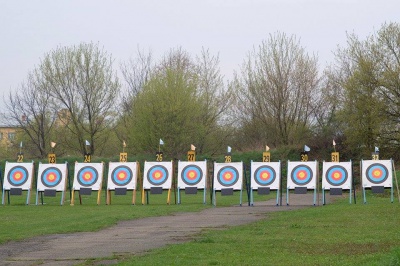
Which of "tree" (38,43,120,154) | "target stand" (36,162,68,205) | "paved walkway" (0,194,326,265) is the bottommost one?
"paved walkway" (0,194,326,265)

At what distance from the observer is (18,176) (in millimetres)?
33375

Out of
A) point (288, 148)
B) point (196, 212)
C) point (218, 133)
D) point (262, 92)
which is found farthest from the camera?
point (218, 133)

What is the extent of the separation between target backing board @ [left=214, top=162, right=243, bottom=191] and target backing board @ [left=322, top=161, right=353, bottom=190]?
11.3ft

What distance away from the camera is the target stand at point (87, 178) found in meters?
32.2

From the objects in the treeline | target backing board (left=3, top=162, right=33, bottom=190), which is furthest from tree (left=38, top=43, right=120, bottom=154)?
target backing board (left=3, top=162, right=33, bottom=190)

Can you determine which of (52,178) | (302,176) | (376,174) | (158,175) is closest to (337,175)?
(302,176)

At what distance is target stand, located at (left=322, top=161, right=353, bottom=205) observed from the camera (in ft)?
99.3

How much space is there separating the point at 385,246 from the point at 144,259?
4.32 meters

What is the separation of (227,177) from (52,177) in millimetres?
7751

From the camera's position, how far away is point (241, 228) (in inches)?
698

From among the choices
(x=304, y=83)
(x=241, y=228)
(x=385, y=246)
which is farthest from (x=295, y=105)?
(x=385, y=246)

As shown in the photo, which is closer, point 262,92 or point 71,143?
point 262,92

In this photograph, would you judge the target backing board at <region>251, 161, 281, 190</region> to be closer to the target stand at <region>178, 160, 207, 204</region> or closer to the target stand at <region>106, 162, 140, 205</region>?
the target stand at <region>178, 160, 207, 204</region>

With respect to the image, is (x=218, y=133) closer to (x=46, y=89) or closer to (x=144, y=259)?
(x=46, y=89)
